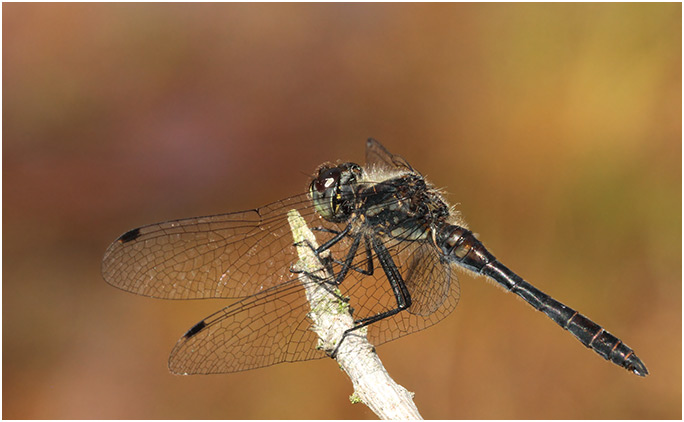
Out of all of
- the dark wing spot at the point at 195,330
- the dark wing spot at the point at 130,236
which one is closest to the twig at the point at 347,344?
the dark wing spot at the point at 195,330

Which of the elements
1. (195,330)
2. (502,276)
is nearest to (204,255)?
(195,330)

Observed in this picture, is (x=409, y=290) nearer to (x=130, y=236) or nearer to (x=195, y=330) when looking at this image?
(x=195, y=330)

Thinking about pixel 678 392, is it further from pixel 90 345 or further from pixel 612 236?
pixel 90 345

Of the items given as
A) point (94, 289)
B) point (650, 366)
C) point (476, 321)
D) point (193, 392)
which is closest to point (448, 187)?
point (476, 321)

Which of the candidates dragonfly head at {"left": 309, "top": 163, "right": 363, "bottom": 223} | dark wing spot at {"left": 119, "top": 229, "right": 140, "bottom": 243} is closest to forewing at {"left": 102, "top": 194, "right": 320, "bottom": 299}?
dark wing spot at {"left": 119, "top": 229, "right": 140, "bottom": 243}

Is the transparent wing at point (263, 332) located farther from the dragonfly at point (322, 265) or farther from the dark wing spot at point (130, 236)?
the dark wing spot at point (130, 236)

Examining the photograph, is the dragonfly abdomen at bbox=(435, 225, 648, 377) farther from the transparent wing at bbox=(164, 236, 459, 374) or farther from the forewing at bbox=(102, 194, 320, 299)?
the forewing at bbox=(102, 194, 320, 299)
